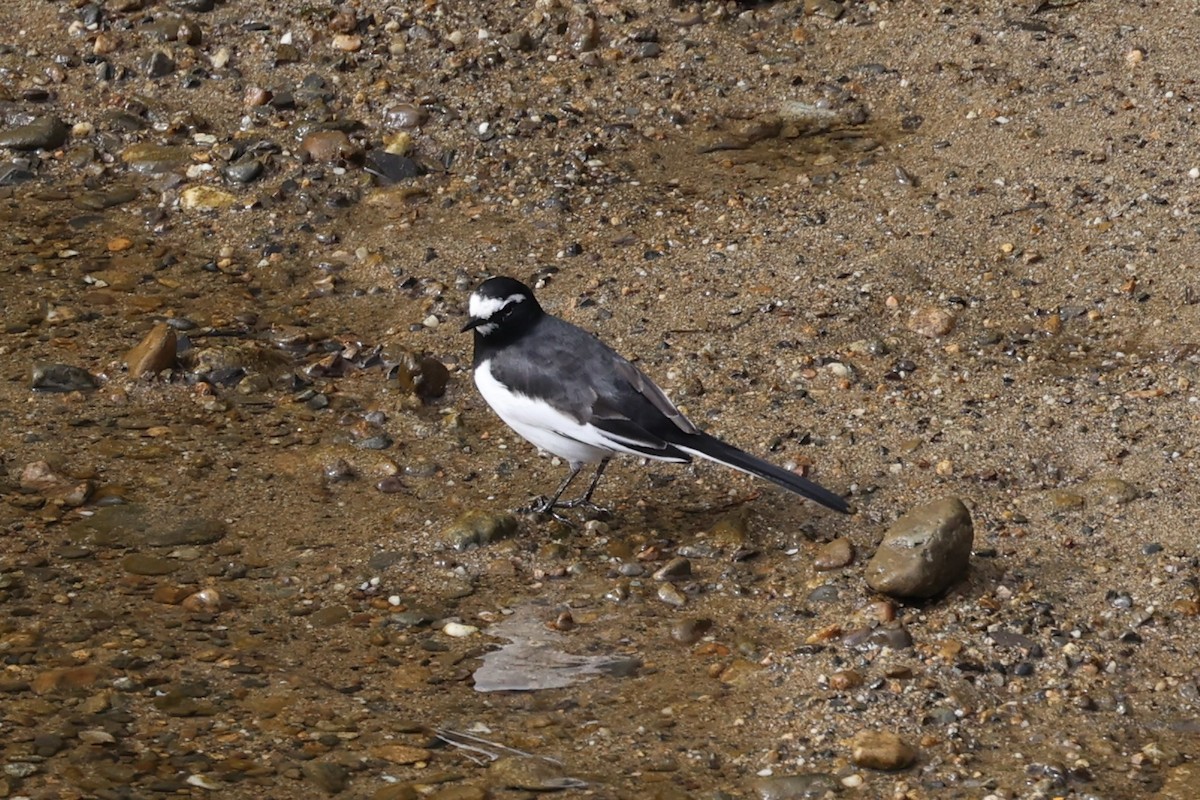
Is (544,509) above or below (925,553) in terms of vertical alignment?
→ below

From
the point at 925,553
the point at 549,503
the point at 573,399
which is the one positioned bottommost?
the point at 549,503

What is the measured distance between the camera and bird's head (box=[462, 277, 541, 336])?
18.4 ft

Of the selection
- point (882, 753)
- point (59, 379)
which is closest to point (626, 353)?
point (59, 379)

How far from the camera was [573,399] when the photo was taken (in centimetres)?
542

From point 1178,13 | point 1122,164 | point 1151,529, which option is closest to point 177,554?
point 1151,529

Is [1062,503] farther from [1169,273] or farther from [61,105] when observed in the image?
[61,105]

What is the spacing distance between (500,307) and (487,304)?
0.16 feet

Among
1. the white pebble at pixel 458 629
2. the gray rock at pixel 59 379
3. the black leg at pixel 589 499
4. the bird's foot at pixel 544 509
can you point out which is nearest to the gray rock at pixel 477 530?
the bird's foot at pixel 544 509

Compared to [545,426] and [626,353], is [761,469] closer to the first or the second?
[545,426]

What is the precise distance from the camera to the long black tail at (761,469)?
5.16 metres

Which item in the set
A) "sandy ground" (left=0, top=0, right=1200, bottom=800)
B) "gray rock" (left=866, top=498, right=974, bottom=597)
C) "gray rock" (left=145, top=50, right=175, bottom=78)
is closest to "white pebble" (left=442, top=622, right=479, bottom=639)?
"sandy ground" (left=0, top=0, right=1200, bottom=800)

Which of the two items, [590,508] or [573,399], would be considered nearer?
[573,399]

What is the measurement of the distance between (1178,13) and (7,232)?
631cm

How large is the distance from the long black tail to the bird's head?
0.81 metres
